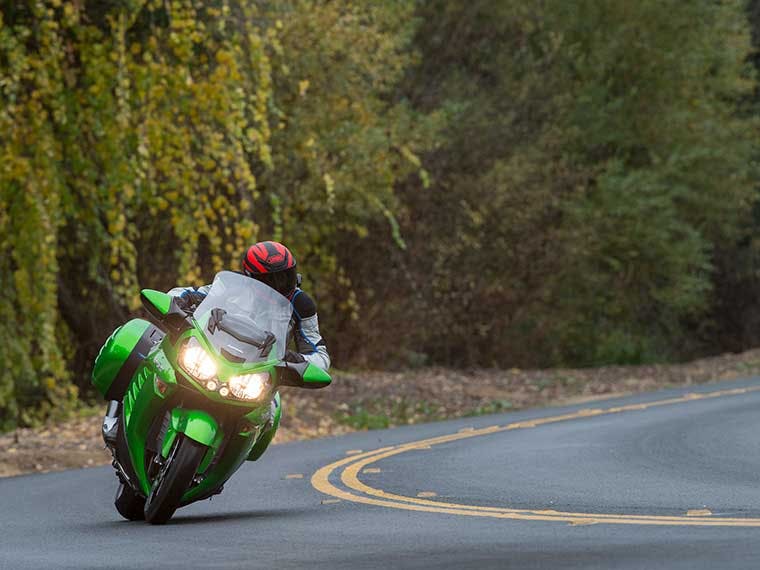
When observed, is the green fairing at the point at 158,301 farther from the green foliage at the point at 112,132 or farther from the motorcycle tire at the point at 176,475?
the green foliage at the point at 112,132

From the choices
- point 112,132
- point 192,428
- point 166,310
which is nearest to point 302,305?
point 166,310

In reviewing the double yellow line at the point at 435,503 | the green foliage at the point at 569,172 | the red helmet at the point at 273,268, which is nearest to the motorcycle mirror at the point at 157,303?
the red helmet at the point at 273,268

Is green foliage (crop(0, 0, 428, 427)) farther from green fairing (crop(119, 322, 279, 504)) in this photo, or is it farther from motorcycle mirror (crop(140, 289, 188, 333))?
green fairing (crop(119, 322, 279, 504))

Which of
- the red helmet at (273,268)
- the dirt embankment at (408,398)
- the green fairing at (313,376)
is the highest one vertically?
the red helmet at (273,268)

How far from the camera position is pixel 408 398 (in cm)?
2350

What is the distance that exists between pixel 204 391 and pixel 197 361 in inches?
7.7

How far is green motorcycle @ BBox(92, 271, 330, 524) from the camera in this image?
30.9 feet

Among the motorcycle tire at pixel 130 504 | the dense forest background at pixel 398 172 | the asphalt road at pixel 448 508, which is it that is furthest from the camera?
the dense forest background at pixel 398 172

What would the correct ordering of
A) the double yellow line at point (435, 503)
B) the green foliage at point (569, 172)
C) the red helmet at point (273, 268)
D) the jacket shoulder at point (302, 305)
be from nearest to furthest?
the double yellow line at point (435, 503) → the red helmet at point (273, 268) → the jacket shoulder at point (302, 305) → the green foliage at point (569, 172)

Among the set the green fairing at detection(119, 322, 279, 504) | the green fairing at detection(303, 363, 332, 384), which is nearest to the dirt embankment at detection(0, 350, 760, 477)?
A: the green fairing at detection(119, 322, 279, 504)

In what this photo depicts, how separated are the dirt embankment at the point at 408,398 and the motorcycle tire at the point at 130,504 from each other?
5.16 m

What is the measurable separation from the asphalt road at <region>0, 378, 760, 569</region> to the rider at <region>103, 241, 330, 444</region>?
996mm

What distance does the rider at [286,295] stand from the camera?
990 centimetres

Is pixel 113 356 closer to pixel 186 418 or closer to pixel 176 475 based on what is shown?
pixel 186 418
